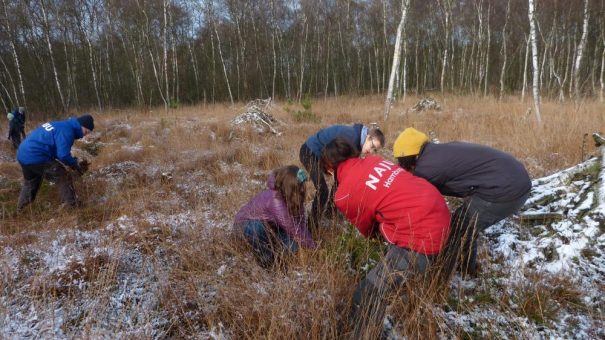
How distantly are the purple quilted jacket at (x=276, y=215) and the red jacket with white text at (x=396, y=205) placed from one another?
57cm

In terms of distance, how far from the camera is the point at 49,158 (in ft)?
13.3

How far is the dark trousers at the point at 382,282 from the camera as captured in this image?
1580 mm

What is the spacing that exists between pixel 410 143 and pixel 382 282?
899 mm

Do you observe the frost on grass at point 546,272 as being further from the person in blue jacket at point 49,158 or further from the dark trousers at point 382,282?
the person in blue jacket at point 49,158

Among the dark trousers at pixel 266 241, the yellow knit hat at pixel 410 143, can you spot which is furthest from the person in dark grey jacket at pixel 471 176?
the dark trousers at pixel 266 241

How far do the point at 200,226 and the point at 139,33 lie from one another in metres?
18.5

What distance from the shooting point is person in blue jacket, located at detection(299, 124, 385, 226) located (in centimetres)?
283

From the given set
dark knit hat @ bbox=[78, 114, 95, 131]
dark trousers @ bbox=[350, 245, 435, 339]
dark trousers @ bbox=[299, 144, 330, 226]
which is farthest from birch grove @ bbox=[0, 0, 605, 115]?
dark trousers @ bbox=[350, 245, 435, 339]

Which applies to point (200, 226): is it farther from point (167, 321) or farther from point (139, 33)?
point (139, 33)

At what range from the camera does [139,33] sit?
17594mm

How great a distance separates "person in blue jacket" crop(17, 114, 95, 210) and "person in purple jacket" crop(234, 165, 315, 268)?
2904mm

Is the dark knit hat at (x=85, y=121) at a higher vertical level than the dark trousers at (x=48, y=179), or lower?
higher

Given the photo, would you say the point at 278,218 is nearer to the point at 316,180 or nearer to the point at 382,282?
the point at 316,180

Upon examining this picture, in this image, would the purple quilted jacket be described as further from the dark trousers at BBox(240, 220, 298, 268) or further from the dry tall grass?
the dry tall grass
